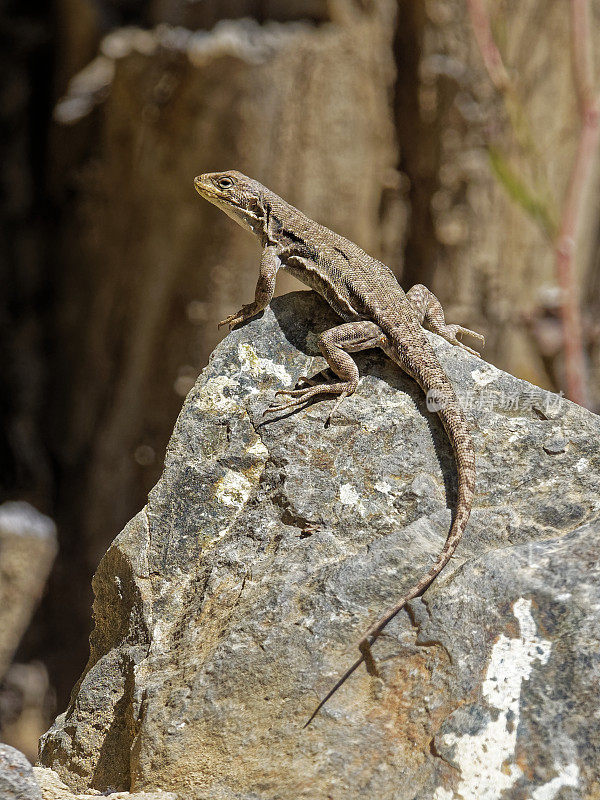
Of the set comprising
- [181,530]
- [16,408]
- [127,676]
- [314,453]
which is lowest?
[16,408]

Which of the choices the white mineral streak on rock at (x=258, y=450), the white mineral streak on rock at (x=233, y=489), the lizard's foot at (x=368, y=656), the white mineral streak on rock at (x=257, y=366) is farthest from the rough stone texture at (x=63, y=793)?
the white mineral streak on rock at (x=257, y=366)

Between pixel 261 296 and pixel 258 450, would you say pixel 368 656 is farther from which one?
pixel 261 296

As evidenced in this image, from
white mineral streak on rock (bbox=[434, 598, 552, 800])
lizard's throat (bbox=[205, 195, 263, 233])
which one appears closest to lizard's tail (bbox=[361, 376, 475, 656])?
white mineral streak on rock (bbox=[434, 598, 552, 800])

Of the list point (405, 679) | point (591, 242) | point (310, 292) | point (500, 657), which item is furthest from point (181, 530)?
point (591, 242)

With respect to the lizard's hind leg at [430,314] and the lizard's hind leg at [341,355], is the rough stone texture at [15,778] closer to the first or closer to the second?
the lizard's hind leg at [341,355]

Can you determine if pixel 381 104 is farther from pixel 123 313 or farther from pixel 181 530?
pixel 181 530

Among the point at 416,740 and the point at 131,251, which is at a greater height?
the point at 131,251
